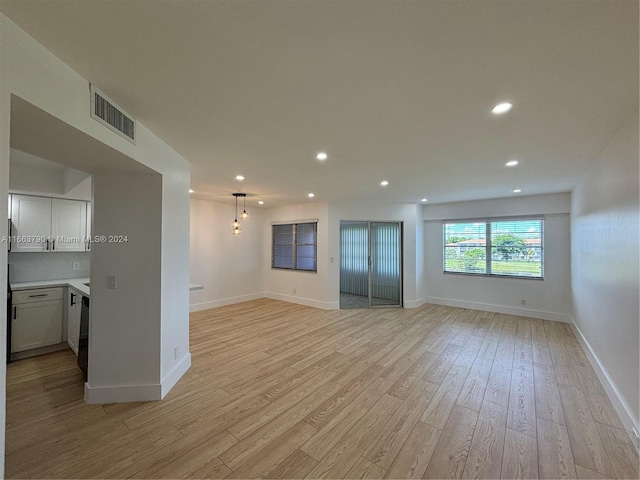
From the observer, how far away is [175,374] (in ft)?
8.96

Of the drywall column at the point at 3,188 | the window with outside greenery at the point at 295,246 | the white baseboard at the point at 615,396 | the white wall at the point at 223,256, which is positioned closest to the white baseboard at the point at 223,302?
the white wall at the point at 223,256

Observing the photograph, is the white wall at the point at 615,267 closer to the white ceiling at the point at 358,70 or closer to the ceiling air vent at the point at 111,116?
the white ceiling at the point at 358,70

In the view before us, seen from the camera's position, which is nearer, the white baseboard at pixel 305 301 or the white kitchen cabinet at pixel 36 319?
the white kitchen cabinet at pixel 36 319

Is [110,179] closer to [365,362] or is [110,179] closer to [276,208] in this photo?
[365,362]

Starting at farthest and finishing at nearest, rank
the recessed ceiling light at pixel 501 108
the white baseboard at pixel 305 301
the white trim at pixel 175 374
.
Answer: the white baseboard at pixel 305 301 < the white trim at pixel 175 374 < the recessed ceiling light at pixel 501 108

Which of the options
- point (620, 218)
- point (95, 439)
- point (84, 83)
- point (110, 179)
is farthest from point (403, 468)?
point (110, 179)

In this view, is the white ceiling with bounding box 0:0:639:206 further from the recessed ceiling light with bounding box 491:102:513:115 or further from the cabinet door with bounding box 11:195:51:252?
the cabinet door with bounding box 11:195:51:252

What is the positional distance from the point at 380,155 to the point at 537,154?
174 cm

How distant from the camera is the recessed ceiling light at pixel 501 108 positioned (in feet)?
5.94

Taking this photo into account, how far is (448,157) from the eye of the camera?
9.60 ft

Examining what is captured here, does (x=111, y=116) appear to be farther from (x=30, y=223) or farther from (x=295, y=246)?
(x=295, y=246)

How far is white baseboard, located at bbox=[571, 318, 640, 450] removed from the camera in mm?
1984

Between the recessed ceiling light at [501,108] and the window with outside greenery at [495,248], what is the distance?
14.9 ft

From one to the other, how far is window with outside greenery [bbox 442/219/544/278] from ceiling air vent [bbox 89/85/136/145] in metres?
6.35
